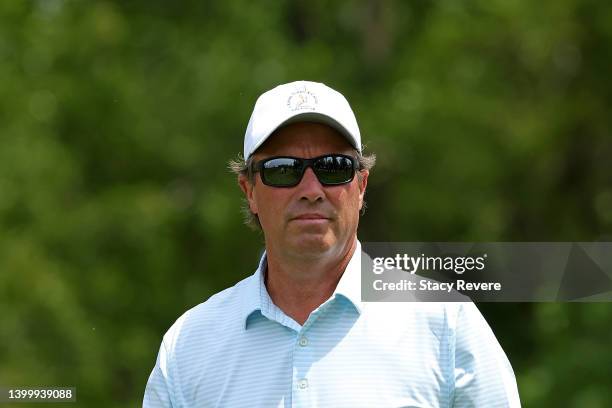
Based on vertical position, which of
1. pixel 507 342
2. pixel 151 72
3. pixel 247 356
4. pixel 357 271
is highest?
pixel 151 72

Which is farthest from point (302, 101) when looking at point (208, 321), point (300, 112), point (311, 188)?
point (208, 321)

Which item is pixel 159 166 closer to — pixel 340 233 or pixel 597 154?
pixel 597 154

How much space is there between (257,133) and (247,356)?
0.40m

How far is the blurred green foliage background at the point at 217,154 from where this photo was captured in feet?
23.8

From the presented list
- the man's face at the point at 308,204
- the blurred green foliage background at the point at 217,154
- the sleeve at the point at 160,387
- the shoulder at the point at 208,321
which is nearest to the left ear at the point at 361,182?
the man's face at the point at 308,204

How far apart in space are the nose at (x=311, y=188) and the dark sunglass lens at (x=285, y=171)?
2 centimetres

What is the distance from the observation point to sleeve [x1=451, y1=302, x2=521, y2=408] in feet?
6.05

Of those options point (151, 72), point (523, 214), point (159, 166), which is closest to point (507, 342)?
point (523, 214)

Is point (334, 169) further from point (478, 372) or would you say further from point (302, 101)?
point (478, 372)

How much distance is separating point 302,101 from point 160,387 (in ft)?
1.87

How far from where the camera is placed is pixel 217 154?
7.47m

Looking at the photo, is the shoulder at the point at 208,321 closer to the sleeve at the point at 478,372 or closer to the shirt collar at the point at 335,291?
the shirt collar at the point at 335,291

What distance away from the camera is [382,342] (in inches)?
74.5

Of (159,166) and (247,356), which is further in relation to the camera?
(159,166)
